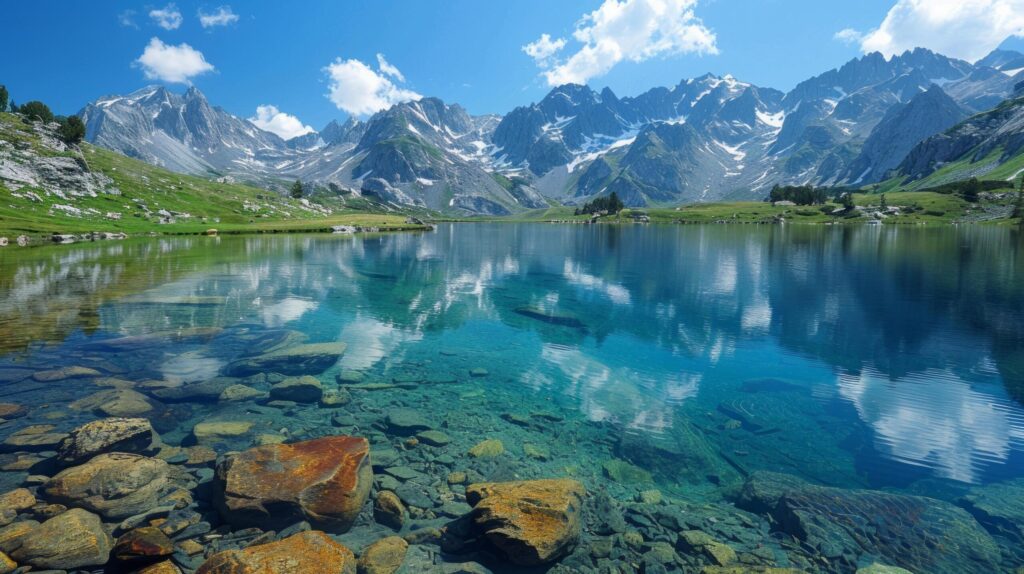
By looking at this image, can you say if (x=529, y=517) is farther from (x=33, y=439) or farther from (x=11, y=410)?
(x=11, y=410)

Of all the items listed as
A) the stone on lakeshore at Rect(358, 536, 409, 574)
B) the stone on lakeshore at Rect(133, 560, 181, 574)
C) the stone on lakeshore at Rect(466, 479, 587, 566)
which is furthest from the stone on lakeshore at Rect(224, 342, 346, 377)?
the stone on lakeshore at Rect(466, 479, 587, 566)

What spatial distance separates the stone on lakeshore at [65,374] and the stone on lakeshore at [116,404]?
12.7 feet

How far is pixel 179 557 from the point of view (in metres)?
11.9

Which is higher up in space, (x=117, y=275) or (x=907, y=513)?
(x=117, y=275)

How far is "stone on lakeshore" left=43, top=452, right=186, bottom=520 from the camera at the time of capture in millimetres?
13312

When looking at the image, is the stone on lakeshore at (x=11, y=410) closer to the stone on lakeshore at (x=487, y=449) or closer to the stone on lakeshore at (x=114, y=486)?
the stone on lakeshore at (x=114, y=486)

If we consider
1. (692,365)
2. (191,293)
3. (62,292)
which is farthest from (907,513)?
(62,292)

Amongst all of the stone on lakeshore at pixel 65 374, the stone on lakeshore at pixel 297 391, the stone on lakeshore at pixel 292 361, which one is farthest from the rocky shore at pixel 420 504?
the stone on lakeshore at pixel 292 361

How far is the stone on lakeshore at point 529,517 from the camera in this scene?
12648 mm

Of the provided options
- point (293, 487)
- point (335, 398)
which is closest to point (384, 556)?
point (293, 487)

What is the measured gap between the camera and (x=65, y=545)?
1140 cm

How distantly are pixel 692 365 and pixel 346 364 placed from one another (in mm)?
22251

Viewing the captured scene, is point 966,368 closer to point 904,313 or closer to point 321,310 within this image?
point 904,313

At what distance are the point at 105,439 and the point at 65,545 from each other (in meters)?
5.72
